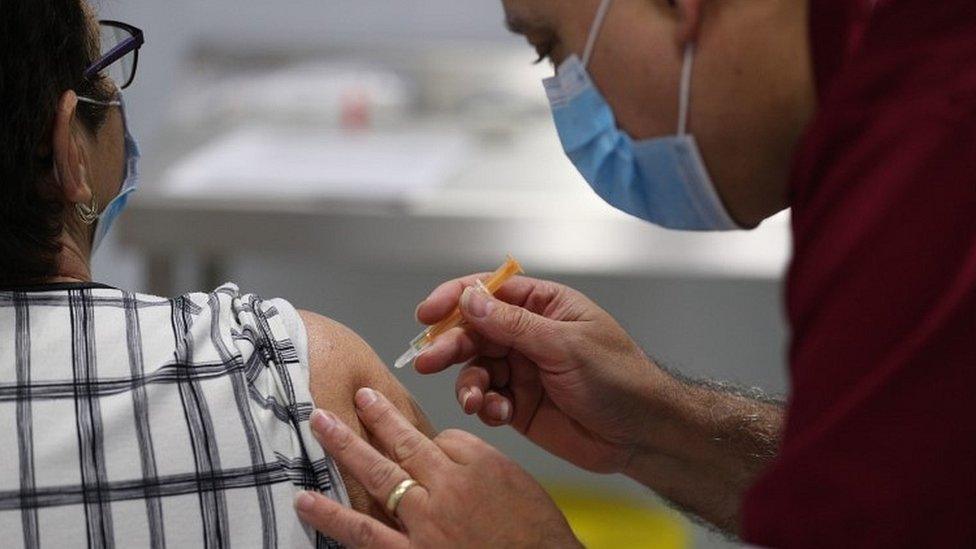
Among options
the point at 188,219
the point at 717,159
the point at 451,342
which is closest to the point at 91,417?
the point at 451,342

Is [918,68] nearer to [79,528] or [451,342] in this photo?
[451,342]

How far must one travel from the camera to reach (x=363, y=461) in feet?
4.06

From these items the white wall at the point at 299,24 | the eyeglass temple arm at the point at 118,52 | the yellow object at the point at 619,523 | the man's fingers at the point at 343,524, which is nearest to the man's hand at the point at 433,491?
the man's fingers at the point at 343,524

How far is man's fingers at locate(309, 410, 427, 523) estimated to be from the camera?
1.22 meters

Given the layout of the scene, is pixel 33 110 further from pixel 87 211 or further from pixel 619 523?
pixel 619 523

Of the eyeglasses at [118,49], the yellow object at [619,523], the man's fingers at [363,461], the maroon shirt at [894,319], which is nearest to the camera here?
the maroon shirt at [894,319]

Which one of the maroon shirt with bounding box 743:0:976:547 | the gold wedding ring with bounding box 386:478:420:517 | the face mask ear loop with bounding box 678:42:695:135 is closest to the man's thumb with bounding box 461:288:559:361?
the gold wedding ring with bounding box 386:478:420:517

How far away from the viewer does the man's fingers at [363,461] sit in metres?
1.22

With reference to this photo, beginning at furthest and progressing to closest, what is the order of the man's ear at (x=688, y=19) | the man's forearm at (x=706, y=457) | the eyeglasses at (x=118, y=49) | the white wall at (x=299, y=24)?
the white wall at (x=299, y=24), the man's forearm at (x=706, y=457), the eyeglasses at (x=118, y=49), the man's ear at (x=688, y=19)

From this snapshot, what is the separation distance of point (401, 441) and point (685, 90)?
0.43m

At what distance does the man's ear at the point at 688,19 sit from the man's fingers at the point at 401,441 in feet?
1.47

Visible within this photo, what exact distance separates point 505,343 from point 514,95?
1875 mm

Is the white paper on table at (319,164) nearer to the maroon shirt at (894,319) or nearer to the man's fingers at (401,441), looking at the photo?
the man's fingers at (401,441)

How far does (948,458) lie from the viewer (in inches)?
38.0
